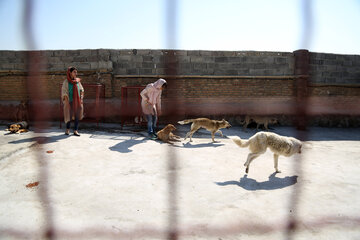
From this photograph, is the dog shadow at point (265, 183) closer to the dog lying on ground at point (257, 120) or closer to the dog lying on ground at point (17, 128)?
the dog lying on ground at point (257, 120)

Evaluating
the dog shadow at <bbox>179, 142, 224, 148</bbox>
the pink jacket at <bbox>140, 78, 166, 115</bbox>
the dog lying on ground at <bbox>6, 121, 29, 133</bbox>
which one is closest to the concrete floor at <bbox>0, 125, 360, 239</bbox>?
the dog shadow at <bbox>179, 142, 224, 148</bbox>

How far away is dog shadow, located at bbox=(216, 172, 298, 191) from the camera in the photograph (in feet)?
9.74

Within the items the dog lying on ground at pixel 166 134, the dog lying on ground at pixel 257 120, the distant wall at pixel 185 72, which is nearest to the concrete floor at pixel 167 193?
the dog lying on ground at pixel 166 134

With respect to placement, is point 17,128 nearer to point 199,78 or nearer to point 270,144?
point 199,78

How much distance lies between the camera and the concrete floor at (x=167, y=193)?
1.96 m

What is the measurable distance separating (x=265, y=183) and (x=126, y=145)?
A: 283 centimetres

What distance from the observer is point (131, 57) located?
7699 mm

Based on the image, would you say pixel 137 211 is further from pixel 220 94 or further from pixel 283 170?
pixel 220 94

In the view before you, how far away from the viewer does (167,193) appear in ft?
8.56

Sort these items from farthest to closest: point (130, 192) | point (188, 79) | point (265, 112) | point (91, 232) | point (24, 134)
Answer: point (188, 79) → point (265, 112) → point (24, 134) → point (130, 192) → point (91, 232)

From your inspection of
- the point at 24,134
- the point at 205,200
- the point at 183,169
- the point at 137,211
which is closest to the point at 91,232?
the point at 137,211

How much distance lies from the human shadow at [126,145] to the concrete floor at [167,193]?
0.8 inches

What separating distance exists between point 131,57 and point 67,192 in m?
5.84

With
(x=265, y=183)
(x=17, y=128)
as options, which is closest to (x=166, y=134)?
(x=265, y=183)
